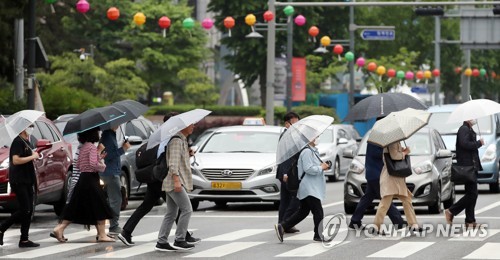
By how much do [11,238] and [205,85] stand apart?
53123 mm

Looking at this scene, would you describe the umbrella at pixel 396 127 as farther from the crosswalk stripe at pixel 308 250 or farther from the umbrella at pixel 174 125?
the umbrella at pixel 174 125

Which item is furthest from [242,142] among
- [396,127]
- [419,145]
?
[396,127]

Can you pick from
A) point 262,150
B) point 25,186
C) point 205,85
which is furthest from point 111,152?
point 205,85

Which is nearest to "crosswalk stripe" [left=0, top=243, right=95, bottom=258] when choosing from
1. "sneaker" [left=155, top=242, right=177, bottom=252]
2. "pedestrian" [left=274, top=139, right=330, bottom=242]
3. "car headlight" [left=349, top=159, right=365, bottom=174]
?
"sneaker" [left=155, top=242, right=177, bottom=252]

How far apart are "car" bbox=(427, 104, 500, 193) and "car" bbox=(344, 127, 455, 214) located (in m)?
5.40

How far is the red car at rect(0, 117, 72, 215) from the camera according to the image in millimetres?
20500

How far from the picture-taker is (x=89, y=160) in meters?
17.4

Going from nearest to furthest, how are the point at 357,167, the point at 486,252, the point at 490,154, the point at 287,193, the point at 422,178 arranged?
1. the point at 486,252
2. the point at 287,193
3. the point at 422,178
4. the point at 357,167
5. the point at 490,154

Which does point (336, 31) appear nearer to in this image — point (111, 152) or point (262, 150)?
point (262, 150)

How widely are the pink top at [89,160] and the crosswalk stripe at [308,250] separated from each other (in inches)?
111

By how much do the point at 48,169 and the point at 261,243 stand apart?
18.1 feet

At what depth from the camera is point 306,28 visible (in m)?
61.2

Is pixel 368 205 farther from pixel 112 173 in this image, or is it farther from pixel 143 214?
pixel 112 173

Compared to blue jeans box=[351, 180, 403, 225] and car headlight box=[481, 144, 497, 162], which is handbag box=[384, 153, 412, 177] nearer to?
blue jeans box=[351, 180, 403, 225]
